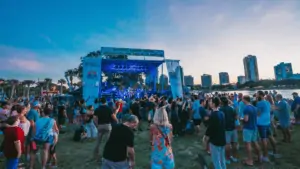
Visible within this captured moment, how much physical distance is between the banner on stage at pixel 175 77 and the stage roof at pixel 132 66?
2.40 m

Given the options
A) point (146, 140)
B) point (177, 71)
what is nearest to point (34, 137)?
point (146, 140)

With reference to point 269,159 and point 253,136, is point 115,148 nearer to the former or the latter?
point 253,136

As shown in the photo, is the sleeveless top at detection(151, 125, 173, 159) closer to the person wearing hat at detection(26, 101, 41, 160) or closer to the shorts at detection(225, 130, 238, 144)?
the shorts at detection(225, 130, 238, 144)

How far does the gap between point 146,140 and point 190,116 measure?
2452mm

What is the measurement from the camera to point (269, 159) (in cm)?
451

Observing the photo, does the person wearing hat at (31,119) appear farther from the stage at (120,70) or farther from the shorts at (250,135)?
the stage at (120,70)

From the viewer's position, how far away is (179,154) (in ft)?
17.1

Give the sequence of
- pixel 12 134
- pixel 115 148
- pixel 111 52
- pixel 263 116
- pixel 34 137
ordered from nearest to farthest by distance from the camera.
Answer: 1. pixel 115 148
2. pixel 12 134
3. pixel 34 137
4. pixel 263 116
5. pixel 111 52

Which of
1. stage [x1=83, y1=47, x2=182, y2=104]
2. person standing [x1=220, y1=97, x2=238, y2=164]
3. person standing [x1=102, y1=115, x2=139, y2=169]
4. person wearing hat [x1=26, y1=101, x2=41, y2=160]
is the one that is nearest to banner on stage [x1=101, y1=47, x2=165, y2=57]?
stage [x1=83, y1=47, x2=182, y2=104]

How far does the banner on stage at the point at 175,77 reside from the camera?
1855 cm

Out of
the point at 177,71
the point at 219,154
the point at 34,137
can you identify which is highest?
the point at 177,71

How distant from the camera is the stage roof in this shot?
21.4m

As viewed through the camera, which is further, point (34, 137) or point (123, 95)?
point (123, 95)

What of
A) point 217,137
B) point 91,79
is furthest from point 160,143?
point 91,79
